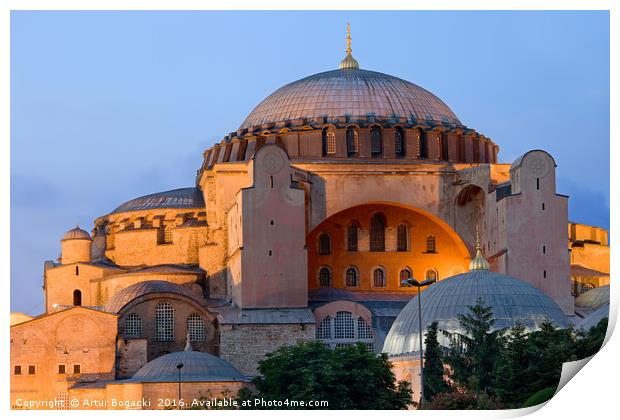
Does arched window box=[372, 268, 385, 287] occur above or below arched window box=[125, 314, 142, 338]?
above

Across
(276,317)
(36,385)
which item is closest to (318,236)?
(276,317)

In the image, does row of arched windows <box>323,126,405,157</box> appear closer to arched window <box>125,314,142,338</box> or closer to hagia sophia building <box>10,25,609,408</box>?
hagia sophia building <box>10,25,609,408</box>

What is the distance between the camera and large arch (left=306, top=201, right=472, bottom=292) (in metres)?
73.6

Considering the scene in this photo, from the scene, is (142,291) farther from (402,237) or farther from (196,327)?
(402,237)

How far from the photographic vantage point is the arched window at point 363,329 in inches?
2702

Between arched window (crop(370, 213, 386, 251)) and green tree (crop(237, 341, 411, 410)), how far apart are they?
14.6 m

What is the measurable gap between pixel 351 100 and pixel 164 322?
12.1 meters

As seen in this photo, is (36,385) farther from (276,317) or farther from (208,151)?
(208,151)

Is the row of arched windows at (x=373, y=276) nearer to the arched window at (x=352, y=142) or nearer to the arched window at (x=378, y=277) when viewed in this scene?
the arched window at (x=378, y=277)

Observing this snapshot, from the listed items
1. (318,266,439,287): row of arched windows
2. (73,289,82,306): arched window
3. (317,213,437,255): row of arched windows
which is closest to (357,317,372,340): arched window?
(318,266,439,287): row of arched windows

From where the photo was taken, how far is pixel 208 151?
77.6m

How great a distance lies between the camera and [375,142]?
2908 inches

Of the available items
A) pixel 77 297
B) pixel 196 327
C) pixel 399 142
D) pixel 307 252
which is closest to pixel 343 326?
pixel 307 252

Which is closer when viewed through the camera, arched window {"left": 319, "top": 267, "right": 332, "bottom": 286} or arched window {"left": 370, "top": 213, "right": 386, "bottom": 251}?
arched window {"left": 319, "top": 267, "right": 332, "bottom": 286}
